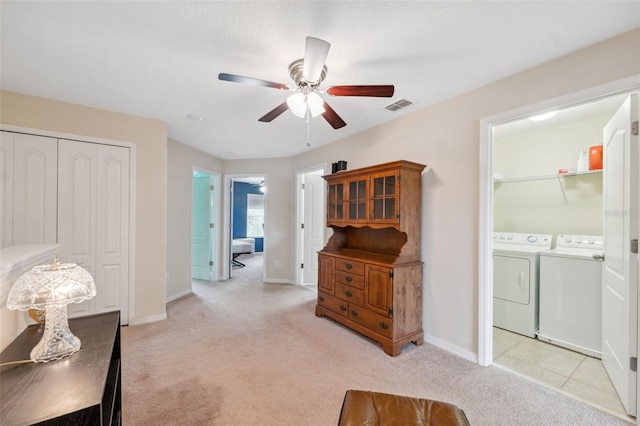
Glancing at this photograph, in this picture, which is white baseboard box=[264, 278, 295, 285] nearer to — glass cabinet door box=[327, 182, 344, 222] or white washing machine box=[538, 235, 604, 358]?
glass cabinet door box=[327, 182, 344, 222]

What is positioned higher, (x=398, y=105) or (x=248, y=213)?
(x=398, y=105)

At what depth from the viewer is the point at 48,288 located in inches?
43.4

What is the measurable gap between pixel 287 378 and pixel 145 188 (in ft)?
8.76

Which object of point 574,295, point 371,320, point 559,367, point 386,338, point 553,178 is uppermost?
point 553,178

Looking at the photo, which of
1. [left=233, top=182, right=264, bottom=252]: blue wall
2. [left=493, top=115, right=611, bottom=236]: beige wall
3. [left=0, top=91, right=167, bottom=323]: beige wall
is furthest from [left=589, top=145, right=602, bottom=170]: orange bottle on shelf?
[left=233, top=182, right=264, bottom=252]: blue wall

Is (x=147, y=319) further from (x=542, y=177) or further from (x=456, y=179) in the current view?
(x=542, y=177)

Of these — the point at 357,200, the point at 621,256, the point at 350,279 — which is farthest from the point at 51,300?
the point at 621,256

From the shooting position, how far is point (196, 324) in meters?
3.17

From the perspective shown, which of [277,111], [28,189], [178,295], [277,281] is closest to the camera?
[277,111]

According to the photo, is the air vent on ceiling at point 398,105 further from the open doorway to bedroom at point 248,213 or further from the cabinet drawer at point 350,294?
the open doorway to bedroom at point 248,213

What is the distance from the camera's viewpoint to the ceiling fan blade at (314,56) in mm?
1394

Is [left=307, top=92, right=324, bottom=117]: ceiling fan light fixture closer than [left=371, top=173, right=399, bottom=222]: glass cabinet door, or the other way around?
[left=307, top=92, right=324, bottom=117]: ceiling fan light fixture

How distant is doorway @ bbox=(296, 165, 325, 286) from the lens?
4922 mm

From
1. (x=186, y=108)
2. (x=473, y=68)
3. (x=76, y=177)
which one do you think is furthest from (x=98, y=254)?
(x=473, y=68)
